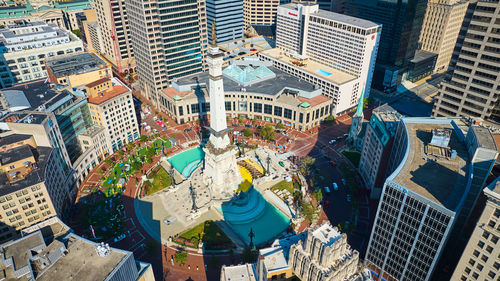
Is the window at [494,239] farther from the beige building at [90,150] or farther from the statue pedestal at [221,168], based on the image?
the beige building at [90,150]

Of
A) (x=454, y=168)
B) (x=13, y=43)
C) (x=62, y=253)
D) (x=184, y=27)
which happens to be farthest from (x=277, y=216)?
(x=13, y=43)

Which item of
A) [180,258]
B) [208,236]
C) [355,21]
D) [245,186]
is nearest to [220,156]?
[245,186]

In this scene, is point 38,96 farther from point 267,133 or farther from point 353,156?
point 353,156

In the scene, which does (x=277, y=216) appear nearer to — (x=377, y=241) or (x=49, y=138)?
(x=377, y=241)

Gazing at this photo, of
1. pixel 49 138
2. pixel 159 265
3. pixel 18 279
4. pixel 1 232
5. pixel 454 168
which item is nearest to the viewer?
pixel 18 279

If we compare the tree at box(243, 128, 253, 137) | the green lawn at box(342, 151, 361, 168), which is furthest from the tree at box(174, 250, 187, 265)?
the green lawn at box(342, 151, 361, 168)

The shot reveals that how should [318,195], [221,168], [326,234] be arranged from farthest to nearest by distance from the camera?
[221,168] → [318,195] → [326,234]
